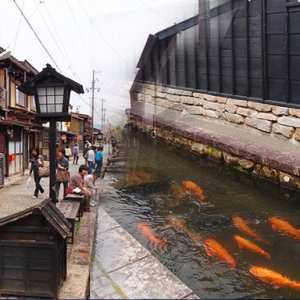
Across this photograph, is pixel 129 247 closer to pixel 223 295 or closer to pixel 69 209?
pixel 69 209

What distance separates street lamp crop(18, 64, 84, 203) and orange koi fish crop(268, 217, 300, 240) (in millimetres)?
4188

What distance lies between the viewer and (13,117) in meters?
17.3

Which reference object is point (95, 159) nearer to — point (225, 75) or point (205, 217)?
point (225, 75)

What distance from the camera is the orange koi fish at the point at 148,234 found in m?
6.25

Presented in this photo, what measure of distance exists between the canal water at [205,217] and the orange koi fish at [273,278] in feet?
0.05

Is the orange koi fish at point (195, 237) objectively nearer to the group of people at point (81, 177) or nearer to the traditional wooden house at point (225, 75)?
the group of people at point (81, 177)

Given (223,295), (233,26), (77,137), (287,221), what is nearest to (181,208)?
(287,221)

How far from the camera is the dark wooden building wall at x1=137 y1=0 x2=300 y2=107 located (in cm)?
918

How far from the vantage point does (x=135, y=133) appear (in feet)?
34.7

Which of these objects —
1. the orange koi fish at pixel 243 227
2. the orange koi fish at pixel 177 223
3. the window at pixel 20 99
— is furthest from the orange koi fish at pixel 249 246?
the window at pixel 20 99

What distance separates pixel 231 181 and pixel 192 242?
319 cm

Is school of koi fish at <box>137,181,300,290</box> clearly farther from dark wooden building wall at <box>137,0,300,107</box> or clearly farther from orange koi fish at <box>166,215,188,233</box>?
dark wooden building wall at <box>137,0,300,107</box>

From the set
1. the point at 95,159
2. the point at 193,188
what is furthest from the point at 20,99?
the point at 193,188

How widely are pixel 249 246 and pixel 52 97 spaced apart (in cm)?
415
